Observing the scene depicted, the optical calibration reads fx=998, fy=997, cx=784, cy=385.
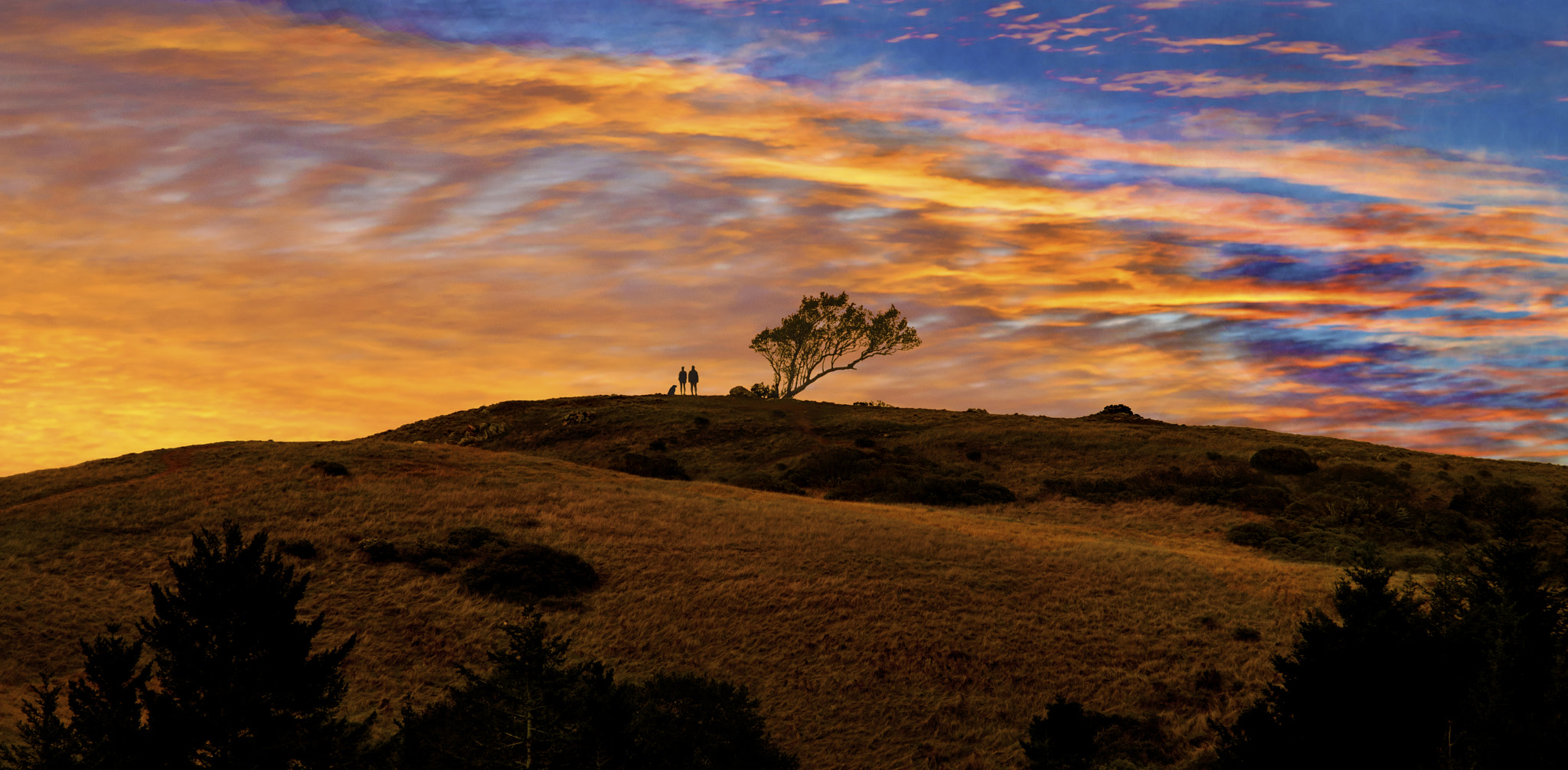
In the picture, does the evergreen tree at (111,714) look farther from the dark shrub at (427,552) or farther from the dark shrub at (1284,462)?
the dark shrub at (1284,462)

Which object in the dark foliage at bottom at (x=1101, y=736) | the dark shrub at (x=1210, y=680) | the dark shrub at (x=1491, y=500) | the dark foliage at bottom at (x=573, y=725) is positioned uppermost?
the dark shrub at (x=1491, y=500)

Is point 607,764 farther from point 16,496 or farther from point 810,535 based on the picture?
point 16,496

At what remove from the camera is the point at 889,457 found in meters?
73.8

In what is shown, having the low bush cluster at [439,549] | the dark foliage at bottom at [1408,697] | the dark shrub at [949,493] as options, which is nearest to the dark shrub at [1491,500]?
the dark shrub at [949,493]

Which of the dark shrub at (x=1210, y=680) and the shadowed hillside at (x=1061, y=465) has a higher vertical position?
the shadowed hillside at (x=1061, y=465)

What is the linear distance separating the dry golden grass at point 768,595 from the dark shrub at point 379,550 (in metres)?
0.65

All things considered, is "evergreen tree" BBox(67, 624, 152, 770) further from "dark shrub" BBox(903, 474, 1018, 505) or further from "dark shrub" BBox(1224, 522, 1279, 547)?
"dark shrub" BBox(1224, 522, 1279, 547)

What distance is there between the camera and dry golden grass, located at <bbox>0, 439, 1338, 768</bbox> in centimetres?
2995

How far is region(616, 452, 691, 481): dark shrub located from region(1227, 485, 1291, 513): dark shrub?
35.0m

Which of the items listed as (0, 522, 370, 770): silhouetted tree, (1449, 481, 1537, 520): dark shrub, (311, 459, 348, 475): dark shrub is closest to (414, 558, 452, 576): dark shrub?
(311, 459, 348, 475): dark shrub

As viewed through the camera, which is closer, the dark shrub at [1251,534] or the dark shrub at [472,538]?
the dark shrub at [472,538]

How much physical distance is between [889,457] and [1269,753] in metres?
52.9

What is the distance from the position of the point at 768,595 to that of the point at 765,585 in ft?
3.47

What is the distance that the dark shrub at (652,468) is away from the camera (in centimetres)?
6906
